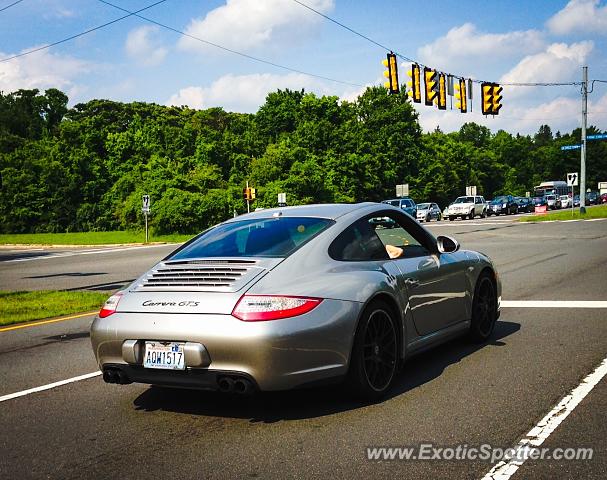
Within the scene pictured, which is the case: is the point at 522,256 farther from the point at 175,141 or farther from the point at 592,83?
the point at 175,141

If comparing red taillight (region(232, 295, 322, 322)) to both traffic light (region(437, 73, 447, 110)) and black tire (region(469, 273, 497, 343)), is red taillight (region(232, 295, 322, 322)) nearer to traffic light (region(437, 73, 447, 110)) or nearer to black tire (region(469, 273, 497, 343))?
black tire (region(469, 273, 497, 343))

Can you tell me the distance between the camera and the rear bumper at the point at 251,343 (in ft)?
14.0

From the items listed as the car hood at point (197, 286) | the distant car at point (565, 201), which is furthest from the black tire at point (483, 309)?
the distant car at point (565, 201)

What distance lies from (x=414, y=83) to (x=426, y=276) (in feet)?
Result: 73.5

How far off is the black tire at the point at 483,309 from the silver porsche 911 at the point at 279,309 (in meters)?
1.01

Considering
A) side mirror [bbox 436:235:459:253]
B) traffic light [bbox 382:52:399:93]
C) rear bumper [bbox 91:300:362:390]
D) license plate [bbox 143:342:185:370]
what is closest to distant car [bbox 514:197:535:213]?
traffic light [bbox 382:52:399:93]

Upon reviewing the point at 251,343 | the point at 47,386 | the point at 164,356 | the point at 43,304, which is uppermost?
the point at 251,343

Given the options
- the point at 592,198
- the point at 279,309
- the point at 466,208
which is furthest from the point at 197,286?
the point at 592,198

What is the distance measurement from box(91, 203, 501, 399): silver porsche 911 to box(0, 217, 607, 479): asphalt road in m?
0.31

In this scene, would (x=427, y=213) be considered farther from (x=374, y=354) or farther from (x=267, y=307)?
(x=267, y=307)

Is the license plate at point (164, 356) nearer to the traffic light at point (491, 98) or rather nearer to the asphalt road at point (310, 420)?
the asphalt road at point (310, 420)

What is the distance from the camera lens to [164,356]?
4480mm

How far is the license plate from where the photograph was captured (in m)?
4.43

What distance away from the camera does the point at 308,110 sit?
260ft
